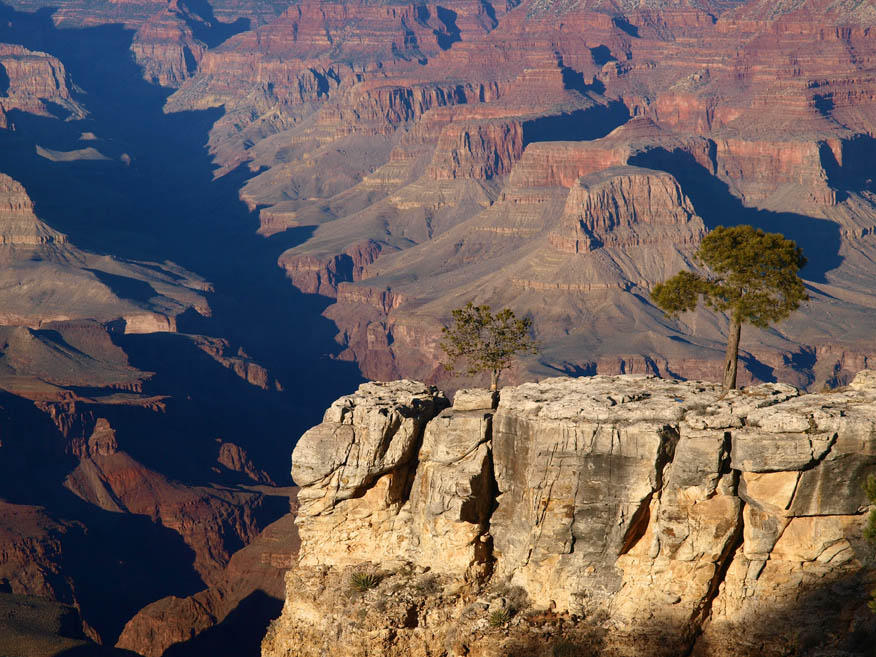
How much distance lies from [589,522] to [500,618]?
446 centimetres

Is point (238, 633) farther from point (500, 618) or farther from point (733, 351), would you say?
point (500, 618)

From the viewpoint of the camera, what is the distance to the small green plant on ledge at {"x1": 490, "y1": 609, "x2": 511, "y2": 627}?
43000 mm

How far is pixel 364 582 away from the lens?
4556 cm

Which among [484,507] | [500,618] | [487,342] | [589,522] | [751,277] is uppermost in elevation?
[751,277]

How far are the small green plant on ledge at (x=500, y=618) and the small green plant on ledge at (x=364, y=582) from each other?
4613 millimetres

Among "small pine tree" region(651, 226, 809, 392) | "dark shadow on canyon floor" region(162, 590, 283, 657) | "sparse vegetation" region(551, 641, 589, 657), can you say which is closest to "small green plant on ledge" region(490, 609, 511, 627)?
"sparse vegetation" region(551, 641, 589, 657)

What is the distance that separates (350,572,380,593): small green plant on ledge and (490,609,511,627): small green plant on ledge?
4.61 m

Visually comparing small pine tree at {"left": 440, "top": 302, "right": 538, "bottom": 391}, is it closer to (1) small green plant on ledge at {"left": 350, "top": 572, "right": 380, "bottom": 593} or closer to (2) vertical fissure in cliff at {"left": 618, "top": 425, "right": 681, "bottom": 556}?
(1) small green plant on ledge at {"left": 350, "top": 572, "right": 380, "bottom": 593}

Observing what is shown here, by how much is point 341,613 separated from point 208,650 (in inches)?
1839

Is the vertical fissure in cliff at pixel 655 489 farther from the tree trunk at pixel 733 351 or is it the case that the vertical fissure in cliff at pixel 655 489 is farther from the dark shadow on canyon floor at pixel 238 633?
the dark shadow on canyon floor at pixel 238 633

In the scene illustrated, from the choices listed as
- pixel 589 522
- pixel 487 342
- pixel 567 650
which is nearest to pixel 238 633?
pixel 487 342

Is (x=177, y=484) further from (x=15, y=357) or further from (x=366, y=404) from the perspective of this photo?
(x=366, y=404)

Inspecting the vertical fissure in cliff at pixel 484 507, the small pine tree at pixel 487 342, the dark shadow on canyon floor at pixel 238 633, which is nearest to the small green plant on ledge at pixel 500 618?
the vertical fissure in cliff at pixel 484 507

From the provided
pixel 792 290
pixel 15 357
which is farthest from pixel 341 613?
pixel 15 357
